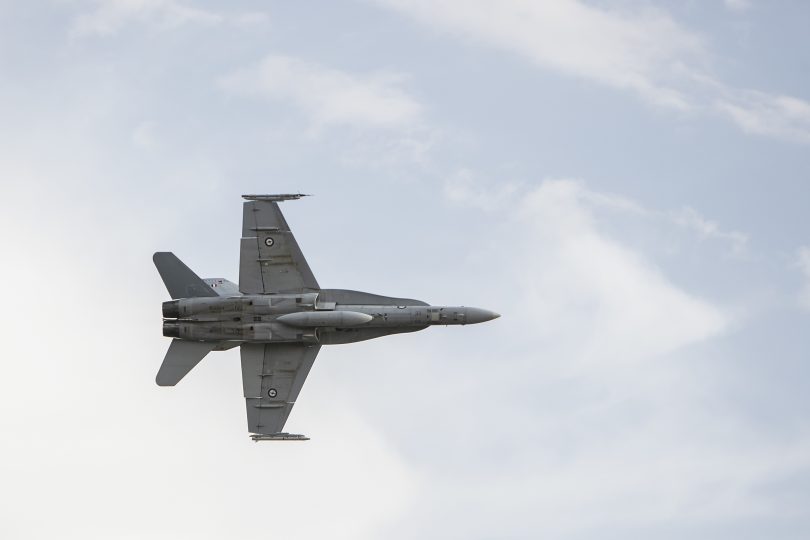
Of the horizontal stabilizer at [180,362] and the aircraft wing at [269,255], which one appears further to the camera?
the horizontal stabilizer at [180,362]

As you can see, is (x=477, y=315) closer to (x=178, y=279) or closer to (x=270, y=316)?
(x=270, y=316)

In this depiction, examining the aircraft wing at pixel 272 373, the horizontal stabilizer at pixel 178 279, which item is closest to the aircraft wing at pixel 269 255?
the horizontal stabilizer at pixel 178 279

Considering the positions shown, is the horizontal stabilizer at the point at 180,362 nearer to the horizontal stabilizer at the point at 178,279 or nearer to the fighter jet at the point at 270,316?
the fighter jet at the point at 270,316

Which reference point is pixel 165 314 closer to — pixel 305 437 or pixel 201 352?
pixel 201 352

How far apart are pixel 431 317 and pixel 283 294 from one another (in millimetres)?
7188

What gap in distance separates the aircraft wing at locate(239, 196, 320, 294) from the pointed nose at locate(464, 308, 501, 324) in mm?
7532

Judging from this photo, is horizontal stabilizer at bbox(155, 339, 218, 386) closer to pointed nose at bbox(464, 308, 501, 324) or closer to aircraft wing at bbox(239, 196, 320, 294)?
aircraft wing at bbox(239, 196, 320, 294)

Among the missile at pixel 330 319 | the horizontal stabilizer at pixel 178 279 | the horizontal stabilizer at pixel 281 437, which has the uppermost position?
the horizontal stabilizer at pixel 178 279

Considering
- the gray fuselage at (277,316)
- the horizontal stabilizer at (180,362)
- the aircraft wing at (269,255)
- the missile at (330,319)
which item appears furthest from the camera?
the horizontal stabilizer at (180,362)

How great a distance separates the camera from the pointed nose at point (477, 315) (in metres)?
65.6

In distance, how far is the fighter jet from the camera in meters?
65.3

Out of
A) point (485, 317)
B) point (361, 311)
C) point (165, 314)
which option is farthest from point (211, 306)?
point (485, 317)

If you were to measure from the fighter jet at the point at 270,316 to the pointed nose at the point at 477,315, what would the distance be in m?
0.05

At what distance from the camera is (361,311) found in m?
65.7
